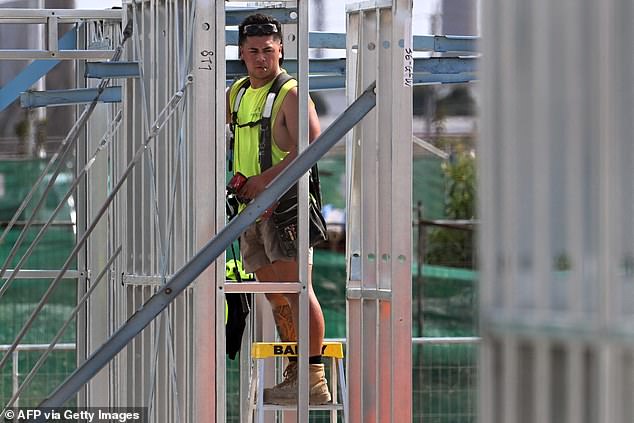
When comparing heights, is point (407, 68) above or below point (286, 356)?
above

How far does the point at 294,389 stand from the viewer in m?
6.33

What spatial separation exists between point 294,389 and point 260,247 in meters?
0.73

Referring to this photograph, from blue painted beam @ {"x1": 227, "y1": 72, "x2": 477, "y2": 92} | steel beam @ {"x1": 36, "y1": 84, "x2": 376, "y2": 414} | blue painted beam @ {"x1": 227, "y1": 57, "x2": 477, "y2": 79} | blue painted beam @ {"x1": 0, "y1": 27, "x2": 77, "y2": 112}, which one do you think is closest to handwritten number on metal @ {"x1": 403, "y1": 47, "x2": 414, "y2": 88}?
blue painted beam @ {"x1": 227, "y1": 57, "x2": 477, "y2": 79}

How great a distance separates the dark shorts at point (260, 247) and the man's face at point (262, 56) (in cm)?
72

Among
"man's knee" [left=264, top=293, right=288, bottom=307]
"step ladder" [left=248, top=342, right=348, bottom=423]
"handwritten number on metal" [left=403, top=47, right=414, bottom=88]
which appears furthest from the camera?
"man's knee" [left=264, top=293, right=288, bottom=307]

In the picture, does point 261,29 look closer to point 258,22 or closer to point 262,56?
point 258,22

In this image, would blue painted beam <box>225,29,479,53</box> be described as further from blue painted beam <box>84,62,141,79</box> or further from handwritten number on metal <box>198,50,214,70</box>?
handwritten number on metal <box>198,50,214,70</box>

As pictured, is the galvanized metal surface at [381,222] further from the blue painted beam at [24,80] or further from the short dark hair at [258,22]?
the blue painted beam at [24,80]

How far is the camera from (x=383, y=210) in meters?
6.16

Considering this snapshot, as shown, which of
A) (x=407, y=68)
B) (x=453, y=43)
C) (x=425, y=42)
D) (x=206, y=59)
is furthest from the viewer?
(x=425, y=42)

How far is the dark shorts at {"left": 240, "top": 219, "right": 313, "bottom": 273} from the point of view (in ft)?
21.3

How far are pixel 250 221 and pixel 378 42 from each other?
1544 millimetres

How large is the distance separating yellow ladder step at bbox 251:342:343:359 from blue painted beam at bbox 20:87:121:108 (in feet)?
6.51

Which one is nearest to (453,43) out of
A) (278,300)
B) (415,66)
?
(415,66)
